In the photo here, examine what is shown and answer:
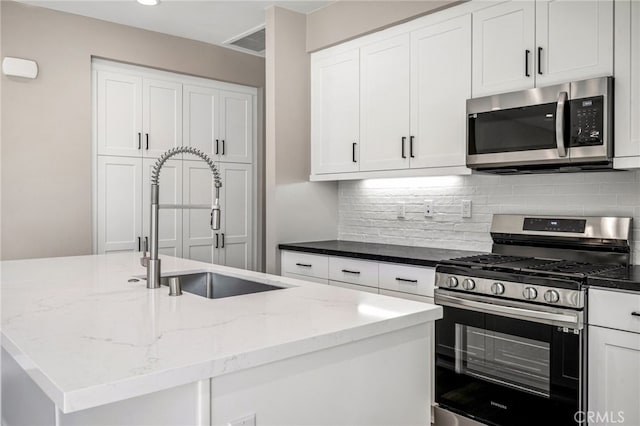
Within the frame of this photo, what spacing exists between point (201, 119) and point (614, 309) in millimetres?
3589

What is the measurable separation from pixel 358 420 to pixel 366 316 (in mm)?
270

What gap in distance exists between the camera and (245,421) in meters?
1.08

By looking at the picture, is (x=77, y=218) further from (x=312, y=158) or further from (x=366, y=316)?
(x=366, y=316)

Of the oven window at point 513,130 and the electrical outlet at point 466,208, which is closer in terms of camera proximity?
the oven window at point 513,130

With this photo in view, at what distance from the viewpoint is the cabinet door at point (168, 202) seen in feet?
13.7

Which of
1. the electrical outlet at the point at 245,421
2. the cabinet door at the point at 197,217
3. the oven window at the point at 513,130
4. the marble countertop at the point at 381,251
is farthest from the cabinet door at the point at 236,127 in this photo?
the electrical outlet at the point at 245,421

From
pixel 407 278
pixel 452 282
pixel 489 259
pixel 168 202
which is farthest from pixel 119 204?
pixel 489 259

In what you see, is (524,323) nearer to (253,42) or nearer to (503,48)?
(503,48)

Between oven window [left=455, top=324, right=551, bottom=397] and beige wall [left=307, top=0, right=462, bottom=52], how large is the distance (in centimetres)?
191

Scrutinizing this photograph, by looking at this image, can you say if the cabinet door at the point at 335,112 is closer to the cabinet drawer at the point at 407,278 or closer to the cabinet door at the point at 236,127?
the cabinet drawer at the point at 407,278

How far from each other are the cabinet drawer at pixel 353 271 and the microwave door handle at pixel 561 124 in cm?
122

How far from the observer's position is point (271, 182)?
3.72 m

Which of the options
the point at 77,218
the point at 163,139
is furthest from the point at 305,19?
the point at 77,218

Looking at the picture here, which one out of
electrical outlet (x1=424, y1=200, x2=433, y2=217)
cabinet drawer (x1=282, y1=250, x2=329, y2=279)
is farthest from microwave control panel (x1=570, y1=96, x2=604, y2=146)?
cabinet drawer (x1=282, y1=250, x2=329, y2=279)
